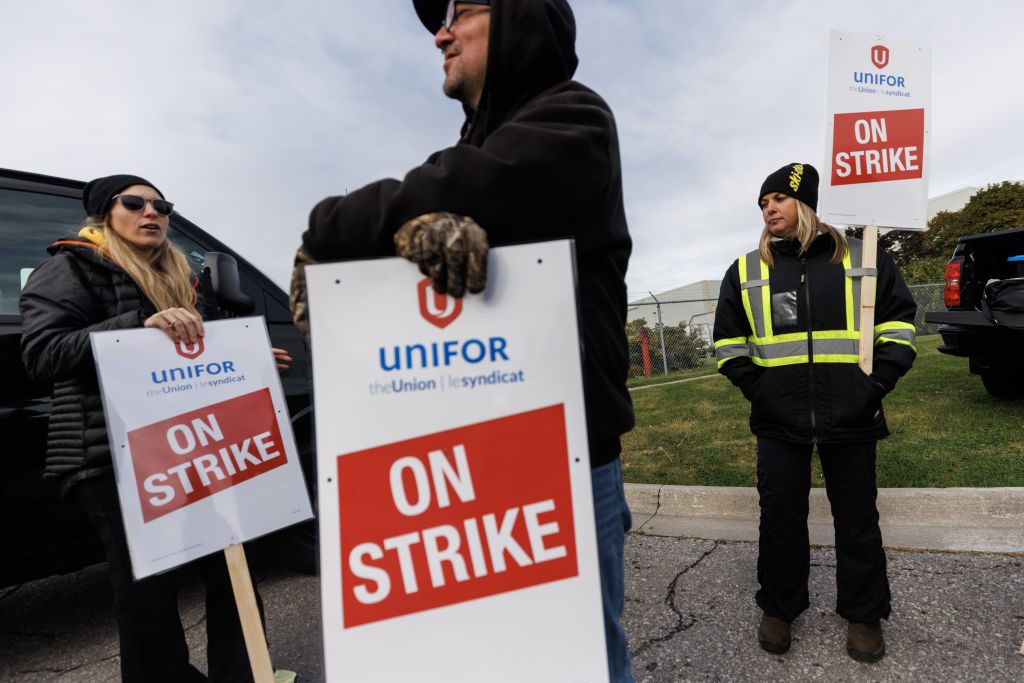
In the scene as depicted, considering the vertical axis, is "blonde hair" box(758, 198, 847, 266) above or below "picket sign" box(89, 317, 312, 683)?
above

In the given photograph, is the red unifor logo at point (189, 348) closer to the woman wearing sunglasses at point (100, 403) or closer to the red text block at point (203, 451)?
the woman wearing sunglasses at point (100, 403)

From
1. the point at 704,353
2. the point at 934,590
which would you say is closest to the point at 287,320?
the point at 934,590

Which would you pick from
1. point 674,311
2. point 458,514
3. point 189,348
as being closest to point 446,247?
point 458,514

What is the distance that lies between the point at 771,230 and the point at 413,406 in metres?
2.02

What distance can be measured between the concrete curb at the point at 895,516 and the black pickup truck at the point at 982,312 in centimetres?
211

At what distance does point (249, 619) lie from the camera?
5.95 ft

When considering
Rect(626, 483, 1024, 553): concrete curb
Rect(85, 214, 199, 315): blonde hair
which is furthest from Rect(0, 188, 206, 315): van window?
Rect(626, 483, 1024, 553): concrete curb

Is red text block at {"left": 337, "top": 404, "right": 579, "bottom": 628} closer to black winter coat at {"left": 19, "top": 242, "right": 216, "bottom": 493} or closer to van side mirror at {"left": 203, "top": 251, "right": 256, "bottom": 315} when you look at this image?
black winter coat at {"left": 19, "top": 242, "right": 216, "bottom": 493}

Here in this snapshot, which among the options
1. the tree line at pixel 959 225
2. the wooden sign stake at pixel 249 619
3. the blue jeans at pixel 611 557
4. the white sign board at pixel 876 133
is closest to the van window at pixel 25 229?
the wooden sign stake at pixel 249 619

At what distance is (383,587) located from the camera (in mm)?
1012

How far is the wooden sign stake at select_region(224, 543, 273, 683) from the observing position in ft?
5.78

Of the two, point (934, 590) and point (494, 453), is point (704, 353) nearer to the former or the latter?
point (934, 590)

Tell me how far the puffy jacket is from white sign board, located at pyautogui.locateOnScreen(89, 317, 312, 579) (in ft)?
5.96

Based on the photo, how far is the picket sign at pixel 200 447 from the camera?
6.16ft
